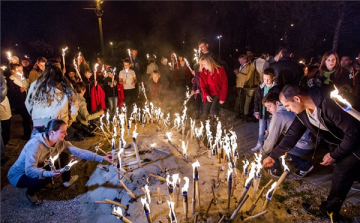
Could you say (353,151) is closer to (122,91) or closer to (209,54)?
(209,54)

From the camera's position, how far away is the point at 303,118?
3609 millimetres

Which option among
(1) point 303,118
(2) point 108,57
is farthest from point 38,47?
(1) point 303,118

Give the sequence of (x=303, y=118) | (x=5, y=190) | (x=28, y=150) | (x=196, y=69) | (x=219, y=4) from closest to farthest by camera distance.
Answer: (x=303, y=118) → (x=28, y=150) → (x=5, y=190) → (x=196, y=69) → (x=219, y=4)

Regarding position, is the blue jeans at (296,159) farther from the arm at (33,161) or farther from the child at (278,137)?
the arm at (33,161)

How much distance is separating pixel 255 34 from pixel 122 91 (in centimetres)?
1507

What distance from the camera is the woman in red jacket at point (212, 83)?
6398 millimetres

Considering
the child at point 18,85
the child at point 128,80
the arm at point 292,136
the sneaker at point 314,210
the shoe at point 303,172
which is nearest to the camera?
the sneaker at point 314,210

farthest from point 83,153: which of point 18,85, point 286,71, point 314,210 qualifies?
point 286,71

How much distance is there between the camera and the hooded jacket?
3797 mm

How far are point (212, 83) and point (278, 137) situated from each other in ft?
8.33

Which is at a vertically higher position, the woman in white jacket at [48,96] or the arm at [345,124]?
the woman in white jacket at [48,96]

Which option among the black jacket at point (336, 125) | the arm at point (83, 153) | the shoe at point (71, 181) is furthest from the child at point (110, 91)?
the black jacket at point (336, 125)

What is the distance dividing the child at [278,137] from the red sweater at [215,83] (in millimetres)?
1906

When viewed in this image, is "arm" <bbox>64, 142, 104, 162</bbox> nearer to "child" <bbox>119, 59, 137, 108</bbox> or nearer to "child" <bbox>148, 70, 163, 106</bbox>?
"child" <bbox>119, 59, 137, 108</bbox>
